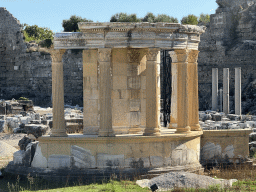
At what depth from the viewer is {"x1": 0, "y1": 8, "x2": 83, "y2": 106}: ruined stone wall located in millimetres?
39438

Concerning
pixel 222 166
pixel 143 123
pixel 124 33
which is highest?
pixel 124 33

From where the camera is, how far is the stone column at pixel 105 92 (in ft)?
42.3

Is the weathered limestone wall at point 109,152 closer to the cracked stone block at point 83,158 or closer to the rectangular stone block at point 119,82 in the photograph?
the cracked stone block at point 83,158

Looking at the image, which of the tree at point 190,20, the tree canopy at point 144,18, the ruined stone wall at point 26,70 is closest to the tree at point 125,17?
the tree canopy at point 144,18

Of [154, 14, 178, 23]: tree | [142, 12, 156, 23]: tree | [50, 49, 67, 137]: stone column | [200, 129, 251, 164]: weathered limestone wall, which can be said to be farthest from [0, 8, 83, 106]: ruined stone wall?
[50, 49, 67, 137]: stone column

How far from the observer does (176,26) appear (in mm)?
→ 13125

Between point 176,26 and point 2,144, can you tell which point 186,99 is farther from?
point 2,144

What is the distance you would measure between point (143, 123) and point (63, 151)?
274 cm

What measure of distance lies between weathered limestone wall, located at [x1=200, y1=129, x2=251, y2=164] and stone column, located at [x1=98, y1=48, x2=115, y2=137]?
3259 millimetres

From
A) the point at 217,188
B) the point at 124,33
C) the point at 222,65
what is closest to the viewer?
the point at 217,188

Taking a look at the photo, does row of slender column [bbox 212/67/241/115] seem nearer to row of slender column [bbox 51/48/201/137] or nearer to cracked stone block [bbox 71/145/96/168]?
row of slender column [bbox 51/48/201/137]

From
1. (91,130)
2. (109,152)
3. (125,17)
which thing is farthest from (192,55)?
(125,17)

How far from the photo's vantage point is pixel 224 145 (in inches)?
576

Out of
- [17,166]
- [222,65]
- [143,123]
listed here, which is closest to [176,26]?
[143,123]
